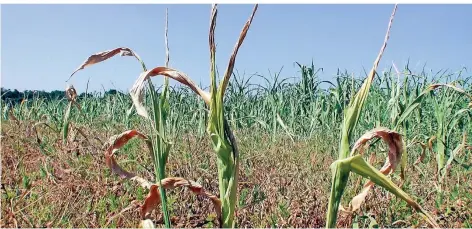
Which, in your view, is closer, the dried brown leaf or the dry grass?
the dried brown leaf

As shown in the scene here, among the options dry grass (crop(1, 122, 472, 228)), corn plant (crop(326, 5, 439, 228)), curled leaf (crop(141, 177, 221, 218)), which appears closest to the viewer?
corn plant (crop(326, 5, 439, 228))

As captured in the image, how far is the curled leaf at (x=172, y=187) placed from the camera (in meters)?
1.44

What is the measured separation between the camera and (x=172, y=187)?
1466 mm

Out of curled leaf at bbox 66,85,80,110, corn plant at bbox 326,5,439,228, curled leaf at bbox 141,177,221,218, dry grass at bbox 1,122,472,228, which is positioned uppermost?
curled leaf at bbox 66,85,80,110

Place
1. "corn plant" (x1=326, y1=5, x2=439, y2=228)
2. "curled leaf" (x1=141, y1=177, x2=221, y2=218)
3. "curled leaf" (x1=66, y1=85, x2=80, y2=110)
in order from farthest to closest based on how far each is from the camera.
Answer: "curled leaf" (x1=66, y1=85, x2=80, y2=110) → "curled leaf" (x1=141, y1=177, x2=221, y2=218) → "corn plant" (x1=326, y1=5, x2=439, y2=228)

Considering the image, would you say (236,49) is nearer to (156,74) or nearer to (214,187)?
(156,74)

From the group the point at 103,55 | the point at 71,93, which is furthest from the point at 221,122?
the point at 71,93

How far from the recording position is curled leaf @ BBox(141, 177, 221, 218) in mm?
1437

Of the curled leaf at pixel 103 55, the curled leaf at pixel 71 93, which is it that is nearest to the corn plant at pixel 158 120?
the curled leaf at pixel 103 55

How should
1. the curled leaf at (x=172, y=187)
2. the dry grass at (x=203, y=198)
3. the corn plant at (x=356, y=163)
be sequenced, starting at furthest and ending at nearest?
the dry grass at (x=203, y=198) < the curled leaf at (x=172, y=187) < the corn plant at (x=356, y=163)

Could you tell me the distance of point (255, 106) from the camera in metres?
5.66

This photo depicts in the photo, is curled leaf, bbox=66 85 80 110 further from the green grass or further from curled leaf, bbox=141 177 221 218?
curled leaf, bbox=141 177 221 218

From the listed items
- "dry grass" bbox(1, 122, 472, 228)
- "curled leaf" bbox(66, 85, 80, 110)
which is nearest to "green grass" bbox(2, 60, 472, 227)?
"dry grass" bbox(1, 122, 472, 228)

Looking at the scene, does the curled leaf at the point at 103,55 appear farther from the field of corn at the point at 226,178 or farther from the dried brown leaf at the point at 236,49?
the dried brown leaf at the point at 236,49
